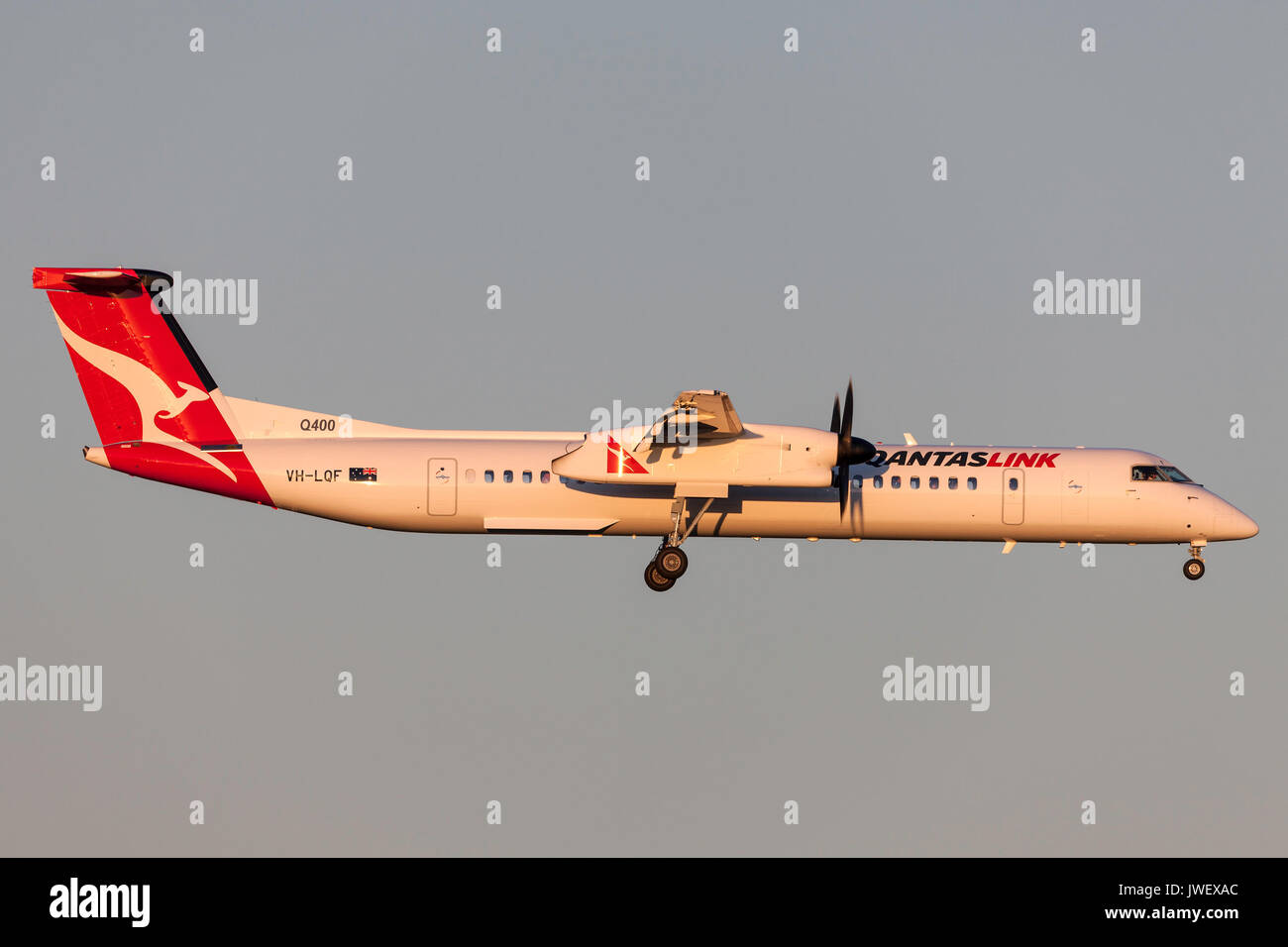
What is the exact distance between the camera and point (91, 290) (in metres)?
34.5

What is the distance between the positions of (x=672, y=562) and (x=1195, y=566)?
445 inches

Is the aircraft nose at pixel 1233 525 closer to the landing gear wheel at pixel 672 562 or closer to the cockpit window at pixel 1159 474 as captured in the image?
the cockpit window at pixel 1159 474

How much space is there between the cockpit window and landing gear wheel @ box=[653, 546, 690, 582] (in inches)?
388

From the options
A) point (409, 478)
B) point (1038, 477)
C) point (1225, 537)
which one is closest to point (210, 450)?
point (409, 478)

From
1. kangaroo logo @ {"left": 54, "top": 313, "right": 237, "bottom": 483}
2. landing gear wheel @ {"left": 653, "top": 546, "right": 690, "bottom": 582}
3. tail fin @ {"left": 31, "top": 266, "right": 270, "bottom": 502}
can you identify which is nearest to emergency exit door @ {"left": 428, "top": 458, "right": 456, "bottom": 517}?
tail fin @ {"left": 31, "top": 266, "right": 270, "bottom": 502}

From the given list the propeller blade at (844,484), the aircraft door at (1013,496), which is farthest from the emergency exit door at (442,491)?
the aircraft door at (1013,496)

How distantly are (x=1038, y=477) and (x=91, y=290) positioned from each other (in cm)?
2005

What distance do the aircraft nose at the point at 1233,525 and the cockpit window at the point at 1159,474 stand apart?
3.22 ft

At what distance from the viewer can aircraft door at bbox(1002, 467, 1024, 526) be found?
3484 centimetres

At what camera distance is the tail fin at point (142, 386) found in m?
34.1

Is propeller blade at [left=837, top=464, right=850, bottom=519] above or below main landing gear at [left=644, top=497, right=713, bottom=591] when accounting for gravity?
above

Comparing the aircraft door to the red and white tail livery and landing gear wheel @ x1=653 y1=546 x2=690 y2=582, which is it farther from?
landing gear wheel @ x1=653 y1=546 x2=690 y2=582

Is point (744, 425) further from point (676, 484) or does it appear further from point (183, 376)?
point (183, 376)
